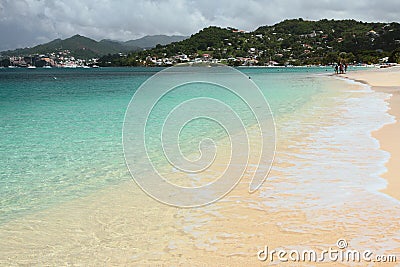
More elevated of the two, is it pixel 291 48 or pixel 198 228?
pixel 291 48

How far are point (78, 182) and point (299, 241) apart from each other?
453cm

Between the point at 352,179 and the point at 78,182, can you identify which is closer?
the point at 352,179

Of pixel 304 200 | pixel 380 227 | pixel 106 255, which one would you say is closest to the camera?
pixel 106 255

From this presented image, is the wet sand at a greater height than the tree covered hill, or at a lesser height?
lesser

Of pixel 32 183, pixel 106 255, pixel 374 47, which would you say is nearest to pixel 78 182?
pixel 32 183

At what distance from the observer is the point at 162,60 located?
16288 cm

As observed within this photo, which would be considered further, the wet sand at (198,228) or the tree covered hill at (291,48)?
the tree covered hill at (291,48)

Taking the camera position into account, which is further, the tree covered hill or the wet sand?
the tree covered hill

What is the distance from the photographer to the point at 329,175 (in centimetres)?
745

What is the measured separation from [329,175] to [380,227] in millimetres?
2395

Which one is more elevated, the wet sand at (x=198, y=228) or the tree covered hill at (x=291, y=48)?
the tree covered hill at (x=291, y=48)

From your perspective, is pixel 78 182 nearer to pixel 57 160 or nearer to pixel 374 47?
pixel 57 160

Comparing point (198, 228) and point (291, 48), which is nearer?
point (198, 228)

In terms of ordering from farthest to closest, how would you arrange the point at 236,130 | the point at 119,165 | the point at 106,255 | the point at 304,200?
the point at 236,130, the point at 119,165, the point at 304,200, the point at 106,255
